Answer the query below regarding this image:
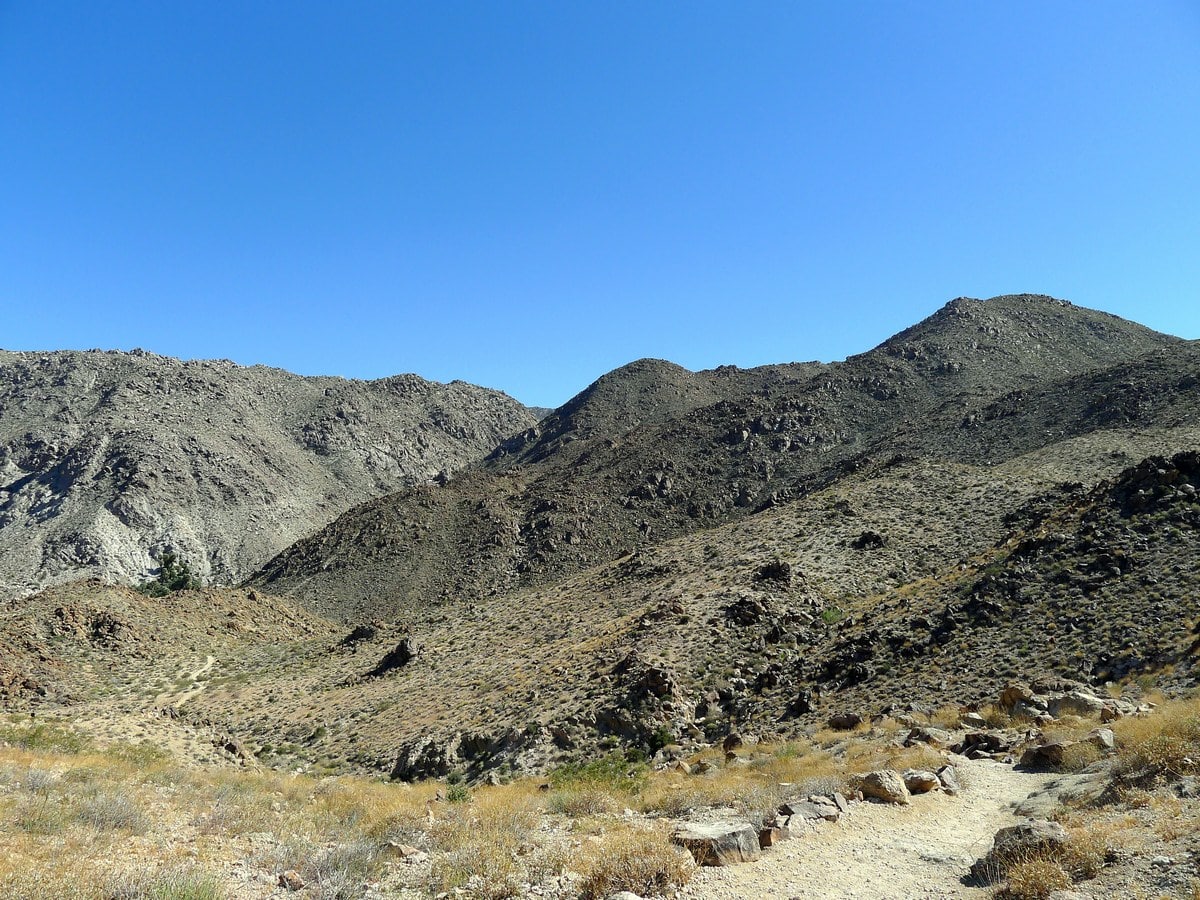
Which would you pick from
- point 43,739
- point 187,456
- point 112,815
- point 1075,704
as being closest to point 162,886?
point 112,815

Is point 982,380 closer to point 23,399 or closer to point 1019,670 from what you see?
point 1019,670

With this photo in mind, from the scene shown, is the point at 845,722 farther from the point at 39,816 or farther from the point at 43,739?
the point at 43,739

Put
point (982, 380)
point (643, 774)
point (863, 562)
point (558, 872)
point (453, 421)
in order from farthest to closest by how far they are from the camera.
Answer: point (453, 421), point (982, 380), point (863, 562), point (643, 774), point (558, 872)

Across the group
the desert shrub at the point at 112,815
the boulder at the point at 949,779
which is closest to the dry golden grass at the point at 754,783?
the boulder at the point at 949,779

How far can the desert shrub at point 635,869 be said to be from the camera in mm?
7871

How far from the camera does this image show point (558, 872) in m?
8.35

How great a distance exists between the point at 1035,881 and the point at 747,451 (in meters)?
70.4

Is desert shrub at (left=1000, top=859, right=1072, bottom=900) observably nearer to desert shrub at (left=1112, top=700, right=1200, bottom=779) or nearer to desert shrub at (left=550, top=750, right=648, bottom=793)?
desert shrub at (left=1112, top=700, right=1200, bottom=779)

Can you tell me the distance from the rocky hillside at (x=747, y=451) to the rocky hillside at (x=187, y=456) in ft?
49.2

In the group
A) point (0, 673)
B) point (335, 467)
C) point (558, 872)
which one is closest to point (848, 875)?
point (558, 872)

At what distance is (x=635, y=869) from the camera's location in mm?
8039

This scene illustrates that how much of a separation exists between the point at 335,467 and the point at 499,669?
85.8 metres

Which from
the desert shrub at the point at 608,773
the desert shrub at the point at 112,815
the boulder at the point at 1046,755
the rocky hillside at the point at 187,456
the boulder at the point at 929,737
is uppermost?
the rocky hillside at the point at 187,456

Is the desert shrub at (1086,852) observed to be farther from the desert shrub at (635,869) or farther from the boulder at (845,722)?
the boulder at (845,722)
